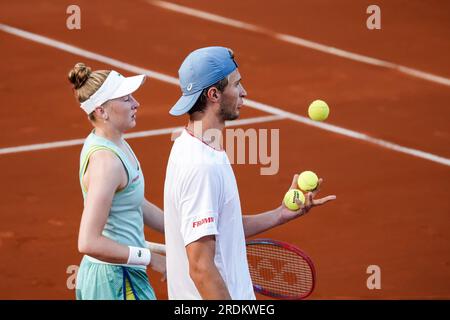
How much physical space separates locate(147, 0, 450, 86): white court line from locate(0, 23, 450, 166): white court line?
205 centimetres

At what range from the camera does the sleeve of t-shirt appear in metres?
5.24

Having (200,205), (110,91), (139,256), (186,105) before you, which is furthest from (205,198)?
(110,91)

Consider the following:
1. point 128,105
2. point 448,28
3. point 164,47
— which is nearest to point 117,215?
point 128,105

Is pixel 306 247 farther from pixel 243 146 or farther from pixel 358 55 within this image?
pixel 358 55

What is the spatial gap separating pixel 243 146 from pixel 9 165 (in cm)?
273

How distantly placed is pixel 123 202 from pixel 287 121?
638 cm

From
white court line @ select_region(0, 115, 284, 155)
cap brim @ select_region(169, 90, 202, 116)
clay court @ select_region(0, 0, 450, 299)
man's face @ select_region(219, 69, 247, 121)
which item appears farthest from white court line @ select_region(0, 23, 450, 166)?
cap brim @ select_region(169, 90, 202, 116)

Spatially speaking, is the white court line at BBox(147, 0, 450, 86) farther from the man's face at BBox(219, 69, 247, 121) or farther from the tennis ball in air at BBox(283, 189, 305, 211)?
the man's face at BBox(219, 69, 247, 121)

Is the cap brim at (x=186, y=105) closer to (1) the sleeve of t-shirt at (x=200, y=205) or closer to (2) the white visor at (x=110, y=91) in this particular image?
(1) the sleeve of t-shirt at (x=200, y=205)

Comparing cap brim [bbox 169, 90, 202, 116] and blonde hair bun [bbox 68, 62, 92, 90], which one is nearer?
cap brim [bbox 169, 90, 202, 116]

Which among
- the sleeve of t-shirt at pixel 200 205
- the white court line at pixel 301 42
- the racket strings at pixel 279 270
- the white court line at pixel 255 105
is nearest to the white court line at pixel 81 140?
the white court line at pixel 255 105

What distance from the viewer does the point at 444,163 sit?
1161 centimetres

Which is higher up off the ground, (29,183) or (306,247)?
(29,183)

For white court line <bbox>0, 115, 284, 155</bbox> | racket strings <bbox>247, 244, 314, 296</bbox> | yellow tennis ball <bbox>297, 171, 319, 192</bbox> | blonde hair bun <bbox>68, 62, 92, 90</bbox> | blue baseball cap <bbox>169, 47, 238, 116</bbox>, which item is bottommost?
racket strings <bbox>247, 244, 314, 296</bbox>
